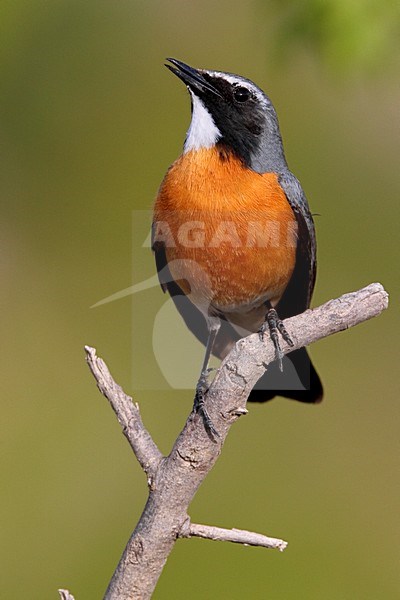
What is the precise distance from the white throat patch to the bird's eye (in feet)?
0.31

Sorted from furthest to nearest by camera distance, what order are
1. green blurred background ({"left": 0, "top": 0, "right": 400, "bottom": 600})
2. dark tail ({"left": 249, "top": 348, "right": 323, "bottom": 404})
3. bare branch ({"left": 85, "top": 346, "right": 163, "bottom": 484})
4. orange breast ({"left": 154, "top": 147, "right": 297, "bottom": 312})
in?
1. green blurred background ({"left": 0, "top": 0, "right": 400, "bottom": 600})
2. dark tail ({"left": 249, "top": 348, "right": 323, "bottom": 404})
3. orange breast ({"left": 154, "top": 147, "right": 297, "bottom": 312})
4. bare branch ({"left": 85, "top": 346, "right": 163, "bottom": 484})

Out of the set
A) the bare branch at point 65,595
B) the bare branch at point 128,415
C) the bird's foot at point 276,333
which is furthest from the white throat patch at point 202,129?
the bare branch at point 65,595

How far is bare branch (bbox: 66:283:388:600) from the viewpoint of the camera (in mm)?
2369

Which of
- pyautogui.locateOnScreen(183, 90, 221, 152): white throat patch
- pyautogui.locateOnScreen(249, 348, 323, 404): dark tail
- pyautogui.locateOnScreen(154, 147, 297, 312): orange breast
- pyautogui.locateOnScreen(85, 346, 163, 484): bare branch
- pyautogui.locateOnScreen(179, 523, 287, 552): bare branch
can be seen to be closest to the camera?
pyautogui.locateOnScreen(179, 523, 287, 552): bare branch

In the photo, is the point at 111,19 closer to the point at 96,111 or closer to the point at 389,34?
the point at 96,111

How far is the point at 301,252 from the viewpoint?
3070 millimetres

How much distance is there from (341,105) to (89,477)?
76.4 inches

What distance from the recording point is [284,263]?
3.02 metres

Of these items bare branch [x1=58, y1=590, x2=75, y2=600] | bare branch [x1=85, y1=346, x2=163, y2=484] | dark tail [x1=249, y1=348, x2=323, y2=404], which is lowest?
bare branch [x1=58, y1=590, x2=75, y2=600]

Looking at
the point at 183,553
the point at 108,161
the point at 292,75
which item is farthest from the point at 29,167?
the point at 183,553

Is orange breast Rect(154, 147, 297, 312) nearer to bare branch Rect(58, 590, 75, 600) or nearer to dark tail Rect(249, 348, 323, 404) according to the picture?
dark tail Rect(249, 348, 323, 404)

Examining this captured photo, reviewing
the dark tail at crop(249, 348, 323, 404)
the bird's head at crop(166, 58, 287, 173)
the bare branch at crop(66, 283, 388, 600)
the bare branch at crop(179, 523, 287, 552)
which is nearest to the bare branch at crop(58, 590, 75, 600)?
the bare branch at crop(66, 283, 388, 600)

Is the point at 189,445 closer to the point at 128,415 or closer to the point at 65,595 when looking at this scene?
the point at 128,415

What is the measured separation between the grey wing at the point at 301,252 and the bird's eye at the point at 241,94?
25 cm
